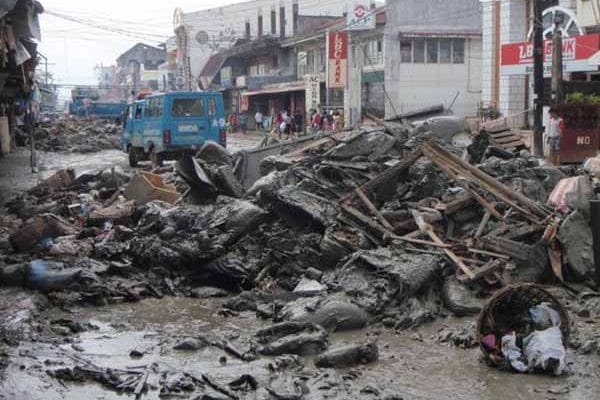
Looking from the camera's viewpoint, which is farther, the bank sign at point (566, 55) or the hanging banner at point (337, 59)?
the hanging banner at point (337, 59)

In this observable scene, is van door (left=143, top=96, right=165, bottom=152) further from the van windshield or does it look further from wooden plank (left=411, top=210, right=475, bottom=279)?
wooden plank (left=411, top=210, right=475, bottom=279)

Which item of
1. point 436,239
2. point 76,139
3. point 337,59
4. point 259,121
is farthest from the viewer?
point 259,121

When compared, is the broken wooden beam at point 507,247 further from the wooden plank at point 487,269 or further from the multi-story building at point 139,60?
the multi-story building at point 139,60

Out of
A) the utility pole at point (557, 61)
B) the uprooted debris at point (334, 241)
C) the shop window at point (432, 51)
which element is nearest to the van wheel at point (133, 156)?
the uprooted debris at point (334, 241)

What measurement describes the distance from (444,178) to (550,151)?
10010 millimetres

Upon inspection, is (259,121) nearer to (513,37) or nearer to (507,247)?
(513,37)

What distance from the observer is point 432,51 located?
39.2m

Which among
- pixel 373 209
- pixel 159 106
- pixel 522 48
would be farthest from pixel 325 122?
pixel 373 209

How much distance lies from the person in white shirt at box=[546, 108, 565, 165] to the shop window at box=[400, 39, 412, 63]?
814 inches

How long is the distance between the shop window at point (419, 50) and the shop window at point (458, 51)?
5.80ft

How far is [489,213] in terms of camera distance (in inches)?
335

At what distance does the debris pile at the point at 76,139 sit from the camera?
35188 millimetres

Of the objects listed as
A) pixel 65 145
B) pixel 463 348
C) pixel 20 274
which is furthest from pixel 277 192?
pixel 65 145

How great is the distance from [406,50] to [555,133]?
70.0ft
